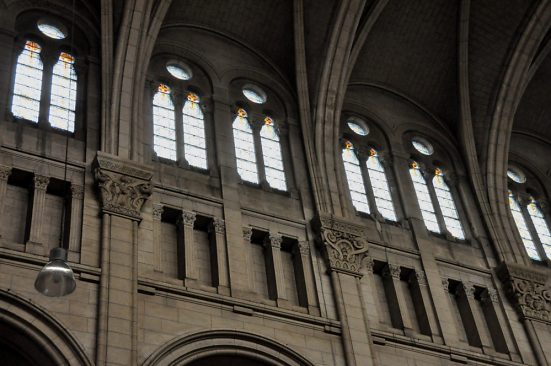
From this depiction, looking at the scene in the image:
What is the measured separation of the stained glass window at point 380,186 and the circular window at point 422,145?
2.06m

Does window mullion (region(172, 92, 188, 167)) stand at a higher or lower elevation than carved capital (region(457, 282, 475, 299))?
higher

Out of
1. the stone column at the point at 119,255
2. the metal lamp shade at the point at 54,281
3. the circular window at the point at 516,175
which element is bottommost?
the metal lamp shade at the point at 54,281

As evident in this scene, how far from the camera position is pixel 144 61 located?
23891mm

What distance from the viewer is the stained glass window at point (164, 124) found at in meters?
23.3

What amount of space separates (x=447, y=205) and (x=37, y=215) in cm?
1342

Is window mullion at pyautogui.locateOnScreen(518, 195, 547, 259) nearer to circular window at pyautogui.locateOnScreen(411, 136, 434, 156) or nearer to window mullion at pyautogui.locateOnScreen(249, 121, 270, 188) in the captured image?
circular window at pyautogui.locateOnScreen(411, 136, 434, 156)

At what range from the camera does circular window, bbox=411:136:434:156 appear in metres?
29.2

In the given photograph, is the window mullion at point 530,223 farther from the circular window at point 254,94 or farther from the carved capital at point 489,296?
the circular window at point 254,94

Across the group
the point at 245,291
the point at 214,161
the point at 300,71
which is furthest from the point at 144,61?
the point at 245,291

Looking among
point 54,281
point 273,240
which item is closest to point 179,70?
point 273,240

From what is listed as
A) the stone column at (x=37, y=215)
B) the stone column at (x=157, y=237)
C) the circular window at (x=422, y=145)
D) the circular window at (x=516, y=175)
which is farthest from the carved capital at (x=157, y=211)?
the circular window at (x=516, y=175)

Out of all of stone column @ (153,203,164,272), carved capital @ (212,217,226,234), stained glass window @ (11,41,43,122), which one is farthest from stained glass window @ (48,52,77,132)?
carved capital @ (212,217,226,234)

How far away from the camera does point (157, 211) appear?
21203 millimetres

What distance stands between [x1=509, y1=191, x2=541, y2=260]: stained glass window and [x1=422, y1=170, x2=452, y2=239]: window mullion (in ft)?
9.14
